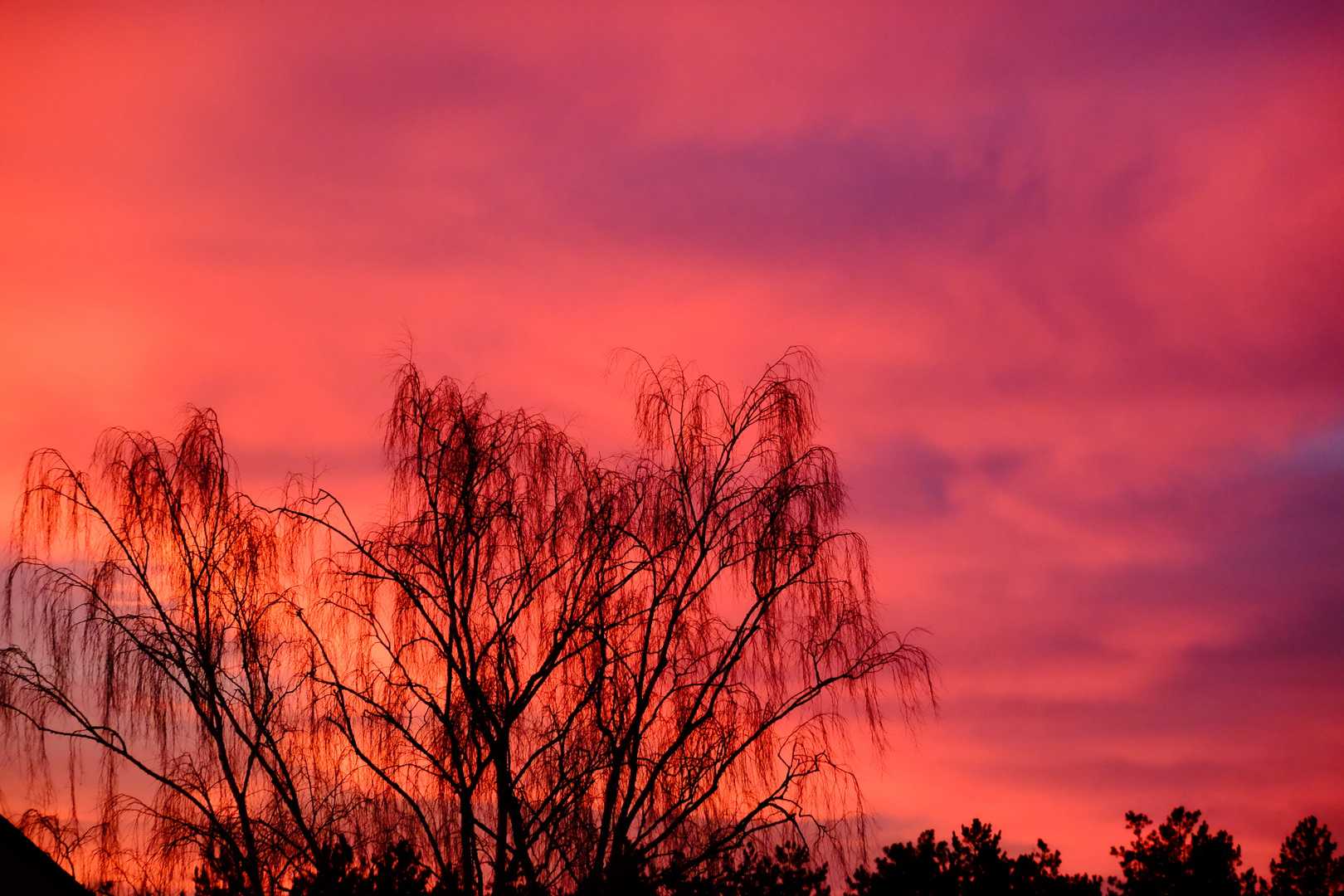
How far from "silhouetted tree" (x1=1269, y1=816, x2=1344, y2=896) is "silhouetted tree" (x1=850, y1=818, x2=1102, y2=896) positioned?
22.0ft

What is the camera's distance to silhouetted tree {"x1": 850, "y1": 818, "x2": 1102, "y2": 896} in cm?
2248

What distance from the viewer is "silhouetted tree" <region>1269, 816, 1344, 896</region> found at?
1038 inches

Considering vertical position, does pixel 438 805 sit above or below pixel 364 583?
below

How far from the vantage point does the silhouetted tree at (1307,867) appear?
26.4 meters

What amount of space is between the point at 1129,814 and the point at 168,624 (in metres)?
24.3

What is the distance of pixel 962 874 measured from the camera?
22.9 m

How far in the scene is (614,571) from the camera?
1211cm

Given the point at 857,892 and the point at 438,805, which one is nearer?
the point at 438,805

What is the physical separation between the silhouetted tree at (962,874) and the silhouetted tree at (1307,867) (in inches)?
264

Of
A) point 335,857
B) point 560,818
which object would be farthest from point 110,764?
point 560,818

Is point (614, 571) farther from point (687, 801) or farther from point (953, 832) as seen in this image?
point (953, 832)

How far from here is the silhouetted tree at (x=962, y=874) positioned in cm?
2248

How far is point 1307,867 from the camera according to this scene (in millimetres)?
26641

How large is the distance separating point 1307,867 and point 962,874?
9901 mm
